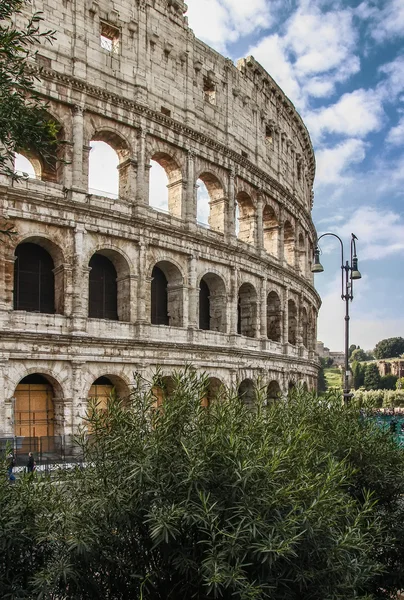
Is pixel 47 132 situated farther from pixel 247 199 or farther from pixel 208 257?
pixel 247 199

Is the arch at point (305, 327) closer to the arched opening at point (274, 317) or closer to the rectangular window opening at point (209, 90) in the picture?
the arched opening at point (274, 317)

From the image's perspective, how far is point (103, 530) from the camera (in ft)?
18.5

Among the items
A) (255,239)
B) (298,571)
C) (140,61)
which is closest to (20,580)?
(298,571)

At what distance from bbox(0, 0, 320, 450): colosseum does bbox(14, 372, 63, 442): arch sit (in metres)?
0.05

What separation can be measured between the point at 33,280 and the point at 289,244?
16.6 m

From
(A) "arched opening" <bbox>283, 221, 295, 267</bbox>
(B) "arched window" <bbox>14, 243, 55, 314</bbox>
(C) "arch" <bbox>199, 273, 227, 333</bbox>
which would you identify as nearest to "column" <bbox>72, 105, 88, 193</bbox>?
(B) "arched window" <bbox>14, 243, 55, 314</bbox>

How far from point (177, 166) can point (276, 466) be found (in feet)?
62.0

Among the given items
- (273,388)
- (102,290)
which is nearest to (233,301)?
(273,388)

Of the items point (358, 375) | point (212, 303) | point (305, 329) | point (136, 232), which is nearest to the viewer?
point (136, 232)

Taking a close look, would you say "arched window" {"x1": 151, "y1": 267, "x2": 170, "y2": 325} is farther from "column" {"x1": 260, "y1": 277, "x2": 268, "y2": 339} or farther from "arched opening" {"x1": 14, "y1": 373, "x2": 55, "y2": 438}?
"column" {"x1": 260, "y1": 277, "x2": 268, "y2": 339}

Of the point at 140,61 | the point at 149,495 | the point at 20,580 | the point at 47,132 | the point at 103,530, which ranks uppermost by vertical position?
the point at 140,61

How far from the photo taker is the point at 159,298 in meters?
22.4

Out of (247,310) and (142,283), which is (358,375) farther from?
(142,283)

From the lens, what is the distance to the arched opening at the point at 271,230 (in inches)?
1141
